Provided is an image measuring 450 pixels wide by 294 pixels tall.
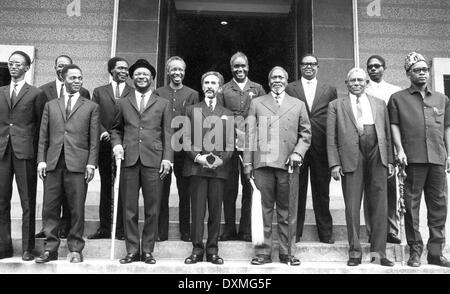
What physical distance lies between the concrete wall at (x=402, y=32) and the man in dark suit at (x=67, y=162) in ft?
15.9

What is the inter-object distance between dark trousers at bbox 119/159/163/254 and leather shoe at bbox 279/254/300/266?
1.27 m

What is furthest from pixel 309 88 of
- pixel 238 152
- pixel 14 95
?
pixel 14 95

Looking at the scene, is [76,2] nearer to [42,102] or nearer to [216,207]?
[42,102]

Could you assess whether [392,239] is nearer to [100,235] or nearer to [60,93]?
[100,235]

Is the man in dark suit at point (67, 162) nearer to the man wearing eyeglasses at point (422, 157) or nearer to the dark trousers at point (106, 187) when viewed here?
the dark trousers at point (106, 187)

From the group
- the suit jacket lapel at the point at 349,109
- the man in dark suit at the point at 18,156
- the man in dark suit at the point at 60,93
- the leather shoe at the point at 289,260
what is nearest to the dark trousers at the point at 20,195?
the man in dark suit at the point at 18,156

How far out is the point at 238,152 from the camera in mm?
5441

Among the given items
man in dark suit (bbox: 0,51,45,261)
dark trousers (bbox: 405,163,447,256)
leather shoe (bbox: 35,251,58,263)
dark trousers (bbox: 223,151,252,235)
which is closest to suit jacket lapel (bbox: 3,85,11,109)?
man in dark suit (bbox: 0,51,45,261)

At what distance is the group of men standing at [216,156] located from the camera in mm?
4973

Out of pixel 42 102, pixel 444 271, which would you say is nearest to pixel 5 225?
pixel 42 102

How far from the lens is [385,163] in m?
5.00

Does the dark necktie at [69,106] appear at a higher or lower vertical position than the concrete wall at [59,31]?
lower

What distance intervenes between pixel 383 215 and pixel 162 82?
438 centimetres

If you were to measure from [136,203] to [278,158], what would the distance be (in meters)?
1.47
